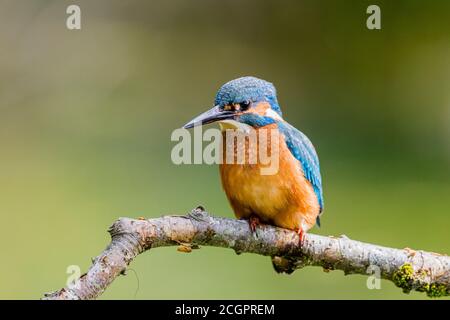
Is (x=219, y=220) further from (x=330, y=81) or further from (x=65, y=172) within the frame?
(x=330, y=81)

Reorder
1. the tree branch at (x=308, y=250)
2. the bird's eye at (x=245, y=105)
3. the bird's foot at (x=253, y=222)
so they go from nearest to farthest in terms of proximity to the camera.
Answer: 1. the tree branch at (x=308, y=250)
2. the bird's foot at (x=253, y=222)
3. the bird's eye at (x=245, y=105)

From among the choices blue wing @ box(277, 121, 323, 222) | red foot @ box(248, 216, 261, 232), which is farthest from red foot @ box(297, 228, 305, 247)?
blue wing @ box(277, 121, 323, 222)

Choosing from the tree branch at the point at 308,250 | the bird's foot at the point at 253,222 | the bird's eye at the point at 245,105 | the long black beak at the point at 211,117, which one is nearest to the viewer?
the tree branch at the point at 308,250

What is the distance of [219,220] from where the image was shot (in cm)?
247

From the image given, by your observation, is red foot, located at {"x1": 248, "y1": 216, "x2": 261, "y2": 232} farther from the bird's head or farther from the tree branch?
the bird's head

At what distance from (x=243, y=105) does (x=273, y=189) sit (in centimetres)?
32

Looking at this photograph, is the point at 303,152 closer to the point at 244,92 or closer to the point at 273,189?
the point at 273,189

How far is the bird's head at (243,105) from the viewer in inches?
110

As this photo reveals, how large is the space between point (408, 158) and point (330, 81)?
2.83ft

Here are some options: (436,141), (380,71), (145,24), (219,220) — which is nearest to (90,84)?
(145,24)

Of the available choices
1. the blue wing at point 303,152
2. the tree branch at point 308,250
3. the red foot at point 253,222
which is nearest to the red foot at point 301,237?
the tree branch at point 308,250

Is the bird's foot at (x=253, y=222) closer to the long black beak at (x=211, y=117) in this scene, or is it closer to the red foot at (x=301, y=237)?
the red foot at (x=301, y=237)

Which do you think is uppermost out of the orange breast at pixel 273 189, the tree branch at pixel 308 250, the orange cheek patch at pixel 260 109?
the orange cheek patch at pixel 260 109

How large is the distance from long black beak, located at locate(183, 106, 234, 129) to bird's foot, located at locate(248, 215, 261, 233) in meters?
0.37
